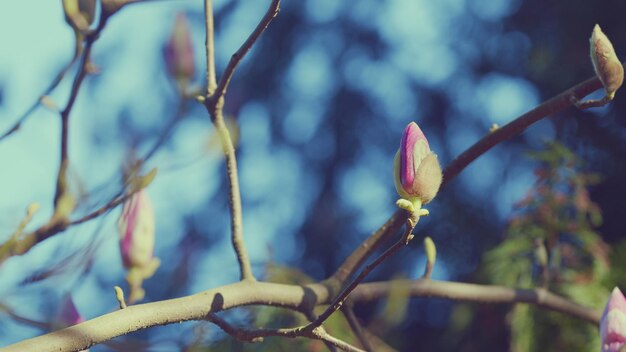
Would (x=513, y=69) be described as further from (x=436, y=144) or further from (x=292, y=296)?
(x=292, y=296)

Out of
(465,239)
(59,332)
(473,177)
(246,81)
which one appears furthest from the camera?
(246,81)

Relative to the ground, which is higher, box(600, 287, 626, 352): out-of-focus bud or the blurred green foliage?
box(600, 287, 626, 352): out-of-focus bud

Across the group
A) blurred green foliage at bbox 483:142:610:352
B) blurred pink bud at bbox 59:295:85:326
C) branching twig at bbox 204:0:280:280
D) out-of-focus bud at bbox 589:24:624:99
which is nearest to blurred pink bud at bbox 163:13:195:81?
branching twig at bbox 204:0:280:280

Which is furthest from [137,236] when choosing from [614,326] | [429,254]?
[614,326]

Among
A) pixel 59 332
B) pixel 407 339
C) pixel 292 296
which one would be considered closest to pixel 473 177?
pixel 407 339

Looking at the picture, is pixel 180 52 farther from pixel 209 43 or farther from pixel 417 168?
pixel 417 168

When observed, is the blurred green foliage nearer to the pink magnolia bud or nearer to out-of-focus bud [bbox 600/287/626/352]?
out-of-focus bud [bbox 600/287/626/352]
